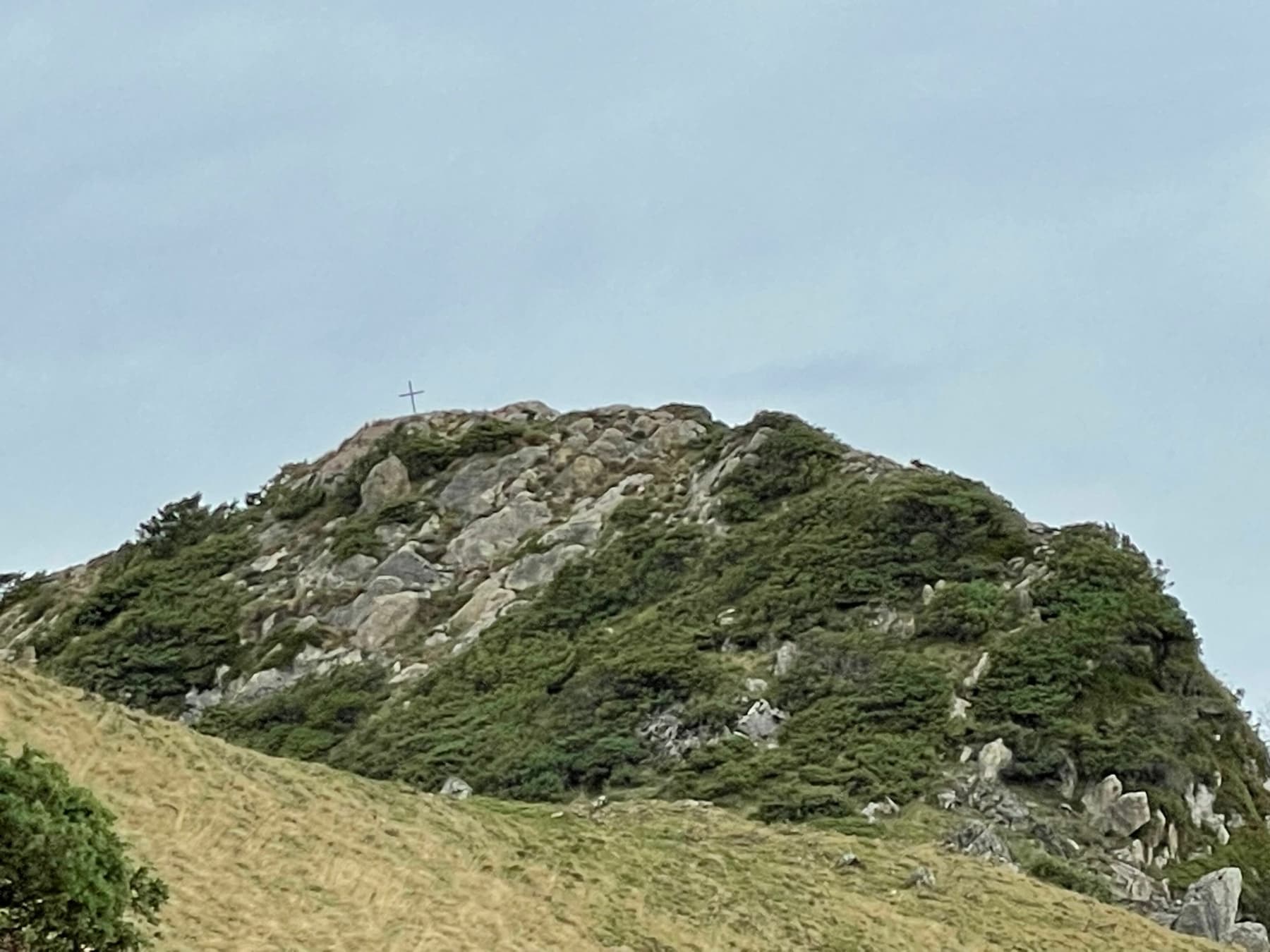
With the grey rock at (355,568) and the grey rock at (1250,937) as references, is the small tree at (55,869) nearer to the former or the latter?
the grey rock at (1250,937)

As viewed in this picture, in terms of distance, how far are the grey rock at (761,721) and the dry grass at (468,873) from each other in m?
9.38

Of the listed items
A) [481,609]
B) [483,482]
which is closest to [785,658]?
[481,609]

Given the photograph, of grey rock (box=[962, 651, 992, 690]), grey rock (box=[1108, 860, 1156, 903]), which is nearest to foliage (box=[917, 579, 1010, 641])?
grey rock (box=[962, 651, 992, 690])

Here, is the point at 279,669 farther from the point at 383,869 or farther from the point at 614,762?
the point at 383,869

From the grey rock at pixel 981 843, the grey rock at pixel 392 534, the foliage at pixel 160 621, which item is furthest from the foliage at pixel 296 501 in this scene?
the grey rock at pixel 981 843

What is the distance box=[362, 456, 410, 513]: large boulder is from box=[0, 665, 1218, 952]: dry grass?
30.8 m

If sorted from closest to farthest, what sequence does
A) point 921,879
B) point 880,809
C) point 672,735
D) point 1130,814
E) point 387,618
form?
1. point 921,879
2. point 880,809
3. point 1130,814
4. point 672,735
5. point 387,618

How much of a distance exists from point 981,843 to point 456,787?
1233cm

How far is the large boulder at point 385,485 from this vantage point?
59.9m

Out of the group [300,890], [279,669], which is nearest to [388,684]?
[279,669]

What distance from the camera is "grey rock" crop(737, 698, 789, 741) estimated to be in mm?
39812

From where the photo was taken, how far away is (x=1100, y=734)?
3853 centimetres

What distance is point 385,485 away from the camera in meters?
60.5

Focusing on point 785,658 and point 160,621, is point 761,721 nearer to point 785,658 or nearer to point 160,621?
→ point 785,658
